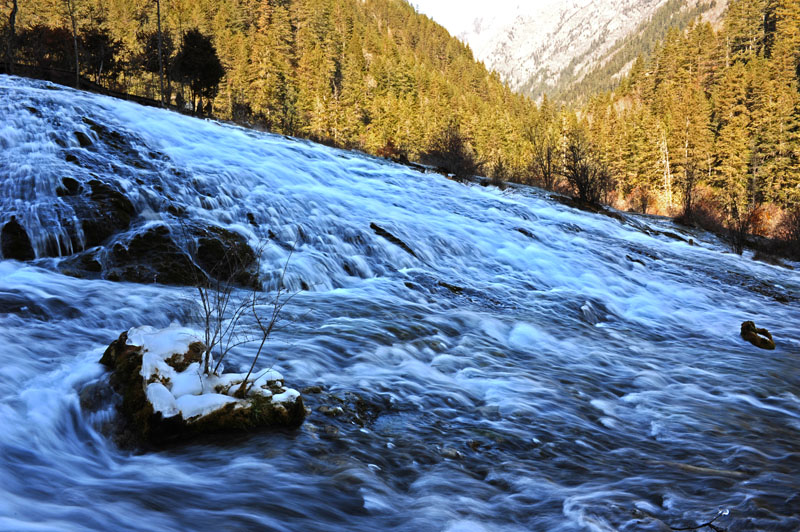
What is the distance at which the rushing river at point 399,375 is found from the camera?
2.67m

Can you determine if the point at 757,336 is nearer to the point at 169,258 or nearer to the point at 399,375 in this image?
the point at 399,375

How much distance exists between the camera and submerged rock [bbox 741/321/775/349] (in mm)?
6930

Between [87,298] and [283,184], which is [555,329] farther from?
[283,184]

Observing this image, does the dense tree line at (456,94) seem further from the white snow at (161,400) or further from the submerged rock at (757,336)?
the white snow at (161,400)

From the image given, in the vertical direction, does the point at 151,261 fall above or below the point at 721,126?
below

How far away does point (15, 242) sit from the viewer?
620 cm

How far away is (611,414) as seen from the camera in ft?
14.2

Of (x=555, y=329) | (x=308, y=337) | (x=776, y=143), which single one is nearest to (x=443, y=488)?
(x=308, y=337)

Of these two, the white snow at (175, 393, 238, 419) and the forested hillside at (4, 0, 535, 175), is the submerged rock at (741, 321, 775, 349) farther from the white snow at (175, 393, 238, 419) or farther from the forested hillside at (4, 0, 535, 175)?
the forested hillside at (4, 0, 535, 175)

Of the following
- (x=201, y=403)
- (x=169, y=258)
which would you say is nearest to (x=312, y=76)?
(x=169, y=258)

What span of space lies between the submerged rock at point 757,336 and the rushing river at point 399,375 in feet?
0.65

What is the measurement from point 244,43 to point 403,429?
233 ft

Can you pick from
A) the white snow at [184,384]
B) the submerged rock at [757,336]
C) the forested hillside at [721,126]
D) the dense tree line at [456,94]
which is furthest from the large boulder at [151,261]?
the forested hillside at [721,126]

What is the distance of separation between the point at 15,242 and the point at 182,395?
4.82m
